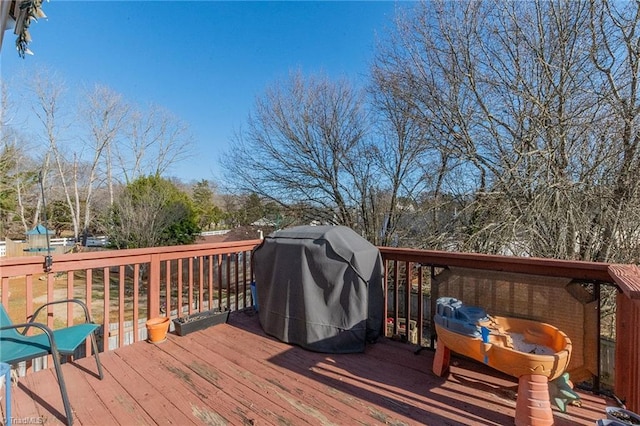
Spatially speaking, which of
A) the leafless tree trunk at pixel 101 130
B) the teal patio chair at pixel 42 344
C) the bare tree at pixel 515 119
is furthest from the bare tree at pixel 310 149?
the leafless tree trunk at pixel 101 130

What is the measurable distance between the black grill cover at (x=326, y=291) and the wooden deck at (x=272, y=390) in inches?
5.9

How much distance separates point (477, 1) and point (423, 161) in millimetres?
3006

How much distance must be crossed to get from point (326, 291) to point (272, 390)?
869 millimetres

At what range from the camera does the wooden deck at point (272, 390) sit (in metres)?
1.74

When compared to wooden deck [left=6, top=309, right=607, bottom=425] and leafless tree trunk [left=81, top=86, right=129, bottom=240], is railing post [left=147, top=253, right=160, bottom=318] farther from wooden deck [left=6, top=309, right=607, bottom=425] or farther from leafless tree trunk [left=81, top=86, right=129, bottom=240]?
leafless tree trunk [left=81, top=86, right=129, bottom=240]

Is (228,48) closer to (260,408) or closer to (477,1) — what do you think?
(477,1)

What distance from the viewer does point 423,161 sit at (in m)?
6.86

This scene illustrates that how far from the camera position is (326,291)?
2.62 m

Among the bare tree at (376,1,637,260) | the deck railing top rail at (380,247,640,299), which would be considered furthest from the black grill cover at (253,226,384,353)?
the bare tree at (376,1,637,260)

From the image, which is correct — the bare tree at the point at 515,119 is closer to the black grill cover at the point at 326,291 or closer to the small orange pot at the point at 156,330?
Answer: the black grill cover at the point at 326,291

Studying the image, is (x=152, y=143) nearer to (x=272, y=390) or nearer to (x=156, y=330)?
(x=156, y=330)

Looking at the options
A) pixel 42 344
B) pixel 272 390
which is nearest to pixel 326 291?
Answer: pixel 272 390

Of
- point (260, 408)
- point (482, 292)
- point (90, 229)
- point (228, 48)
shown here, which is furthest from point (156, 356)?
point (90, 229)

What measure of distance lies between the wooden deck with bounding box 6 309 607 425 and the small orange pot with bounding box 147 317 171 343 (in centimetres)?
11
